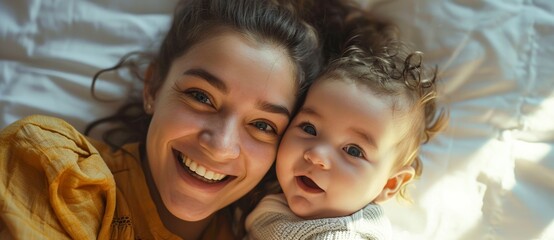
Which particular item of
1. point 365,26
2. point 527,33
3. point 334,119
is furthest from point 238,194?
point 527,33

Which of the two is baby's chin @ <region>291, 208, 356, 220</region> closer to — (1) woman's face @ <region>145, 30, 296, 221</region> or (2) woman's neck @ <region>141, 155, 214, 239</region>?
(1) woman's face @ <region>145, 30, 296, 221</region>

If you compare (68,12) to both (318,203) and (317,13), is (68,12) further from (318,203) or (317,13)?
(318,203)

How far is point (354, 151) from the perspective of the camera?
120 cm

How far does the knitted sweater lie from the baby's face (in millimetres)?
30

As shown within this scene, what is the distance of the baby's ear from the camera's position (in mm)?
1275

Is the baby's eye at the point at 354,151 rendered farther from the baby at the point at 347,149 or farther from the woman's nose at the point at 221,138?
the woman's nose at the point at 221,138

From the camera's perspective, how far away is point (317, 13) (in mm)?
1479

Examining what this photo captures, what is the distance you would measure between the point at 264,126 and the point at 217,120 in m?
0.11

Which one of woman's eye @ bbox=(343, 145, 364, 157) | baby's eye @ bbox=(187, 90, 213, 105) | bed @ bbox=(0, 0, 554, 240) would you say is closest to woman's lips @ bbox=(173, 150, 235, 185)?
baby's eye @ bbox=(187, 90, 213, 105)

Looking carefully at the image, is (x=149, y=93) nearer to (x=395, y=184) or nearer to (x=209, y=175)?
(x=209, y=175)

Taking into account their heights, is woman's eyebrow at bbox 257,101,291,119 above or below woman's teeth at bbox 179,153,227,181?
above

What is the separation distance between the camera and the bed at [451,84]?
1.38 meters

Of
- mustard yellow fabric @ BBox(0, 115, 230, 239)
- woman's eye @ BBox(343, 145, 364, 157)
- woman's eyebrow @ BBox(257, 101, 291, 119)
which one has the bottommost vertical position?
mustard yellow fabric @ BBox(0, 115, 230, 239)

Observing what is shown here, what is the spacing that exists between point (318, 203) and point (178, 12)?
0.60 metres
